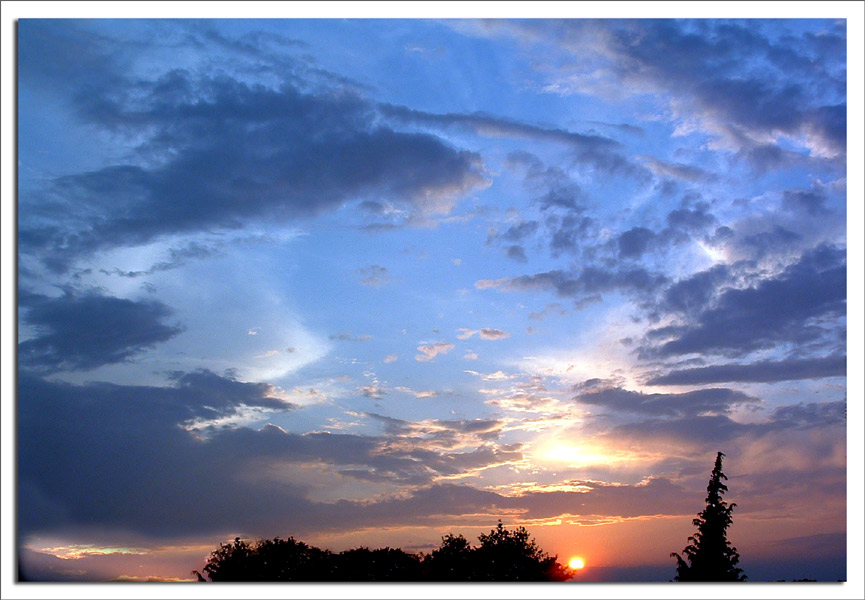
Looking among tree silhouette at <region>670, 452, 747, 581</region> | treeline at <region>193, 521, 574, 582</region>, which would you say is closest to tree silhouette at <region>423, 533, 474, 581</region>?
treeline at <region>193, 521, 574, 582</region>

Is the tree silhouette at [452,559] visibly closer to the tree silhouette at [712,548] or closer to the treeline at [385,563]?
the treeline at [385,563]

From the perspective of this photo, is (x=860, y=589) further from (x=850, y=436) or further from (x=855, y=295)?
(x=855, y=295)

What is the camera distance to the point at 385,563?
157ft

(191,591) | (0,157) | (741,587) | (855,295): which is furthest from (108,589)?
(855,295)

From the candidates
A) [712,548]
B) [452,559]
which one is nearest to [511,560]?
[452,559]

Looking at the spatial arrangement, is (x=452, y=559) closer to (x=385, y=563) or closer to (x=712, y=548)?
(x=385, y=563)

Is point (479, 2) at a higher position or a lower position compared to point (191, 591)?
higher

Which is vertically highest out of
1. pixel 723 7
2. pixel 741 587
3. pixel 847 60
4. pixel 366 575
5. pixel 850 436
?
pixel 723 7

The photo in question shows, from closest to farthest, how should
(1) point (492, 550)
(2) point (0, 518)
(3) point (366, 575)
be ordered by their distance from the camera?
(2) point (0, 518)
(3) point (366, 575)
(1) point (492, 550)

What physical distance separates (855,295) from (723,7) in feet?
21.4

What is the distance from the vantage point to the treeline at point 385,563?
47531 mm

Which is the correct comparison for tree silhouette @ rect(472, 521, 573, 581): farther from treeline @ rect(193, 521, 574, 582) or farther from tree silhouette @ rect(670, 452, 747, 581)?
tree silhouette @ rect(670, 452, 747, 581)

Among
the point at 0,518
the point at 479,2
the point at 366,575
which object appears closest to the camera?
the point at 0,518

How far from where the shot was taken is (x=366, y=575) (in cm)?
4691
